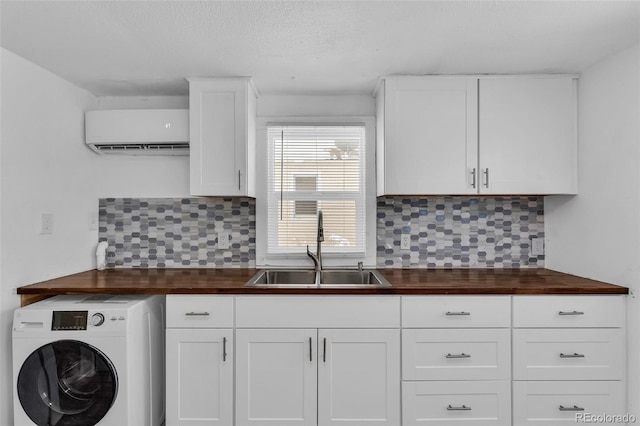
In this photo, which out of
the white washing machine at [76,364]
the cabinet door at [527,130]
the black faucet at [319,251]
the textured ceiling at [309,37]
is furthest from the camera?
the black faucet at [319,251]

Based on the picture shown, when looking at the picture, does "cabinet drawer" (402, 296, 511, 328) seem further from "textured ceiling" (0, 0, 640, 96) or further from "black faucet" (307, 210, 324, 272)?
"textured ceiling" (0, 0, 640, 96)

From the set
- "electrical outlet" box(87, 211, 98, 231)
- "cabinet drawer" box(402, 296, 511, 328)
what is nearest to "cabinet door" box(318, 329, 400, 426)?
"cabinet drawer" box(402, 296, 511, 328)

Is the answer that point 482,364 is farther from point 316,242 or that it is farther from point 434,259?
point 316,242

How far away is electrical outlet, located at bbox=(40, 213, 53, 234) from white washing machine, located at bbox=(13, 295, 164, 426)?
477 mm

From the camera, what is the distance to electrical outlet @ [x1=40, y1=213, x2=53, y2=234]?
7.04ft

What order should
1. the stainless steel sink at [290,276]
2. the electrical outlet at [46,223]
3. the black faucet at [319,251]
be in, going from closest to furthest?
the electrical outlet at [46,223]
the black faucet at [319,251]
the stainless steel sink at [290,276]

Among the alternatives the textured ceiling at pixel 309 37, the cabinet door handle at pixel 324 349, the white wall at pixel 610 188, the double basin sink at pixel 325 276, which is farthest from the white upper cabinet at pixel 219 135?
the white wall at pixel 610 188

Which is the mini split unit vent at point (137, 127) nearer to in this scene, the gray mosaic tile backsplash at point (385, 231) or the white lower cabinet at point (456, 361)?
the gray mosaic tile backsplash at point (385, 231)

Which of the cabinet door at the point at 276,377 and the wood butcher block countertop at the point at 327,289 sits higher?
the wood butcher block countertop at the point at 327,289

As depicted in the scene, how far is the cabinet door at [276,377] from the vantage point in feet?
6.54

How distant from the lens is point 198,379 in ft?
6.58

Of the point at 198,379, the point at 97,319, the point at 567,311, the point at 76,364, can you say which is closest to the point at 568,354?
the point at 567,311

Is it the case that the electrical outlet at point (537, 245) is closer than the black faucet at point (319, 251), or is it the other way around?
the black faucet at point (319, 251)

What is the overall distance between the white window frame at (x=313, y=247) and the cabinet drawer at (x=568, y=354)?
1065 millimetres
